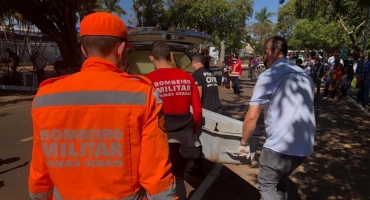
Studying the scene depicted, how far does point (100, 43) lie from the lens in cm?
161

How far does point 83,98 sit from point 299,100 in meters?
1.93

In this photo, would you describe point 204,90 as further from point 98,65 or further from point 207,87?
point 98,65

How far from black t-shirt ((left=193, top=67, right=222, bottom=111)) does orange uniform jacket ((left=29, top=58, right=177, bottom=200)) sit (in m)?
3.51

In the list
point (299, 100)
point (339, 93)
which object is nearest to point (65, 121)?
point (299, 100)

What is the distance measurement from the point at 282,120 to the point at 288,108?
0.37 ft

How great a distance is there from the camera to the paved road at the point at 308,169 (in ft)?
15.0

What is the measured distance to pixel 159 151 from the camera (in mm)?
1552

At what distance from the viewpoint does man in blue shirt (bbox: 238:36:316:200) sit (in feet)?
9.27

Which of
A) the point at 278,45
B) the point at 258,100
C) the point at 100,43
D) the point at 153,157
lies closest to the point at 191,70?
the point at 278,45

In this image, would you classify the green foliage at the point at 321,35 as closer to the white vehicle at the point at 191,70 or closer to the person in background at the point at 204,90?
the white vehicle at the point at 191,70

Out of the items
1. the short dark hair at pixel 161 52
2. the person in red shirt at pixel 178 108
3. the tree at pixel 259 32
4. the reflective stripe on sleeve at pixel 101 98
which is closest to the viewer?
the reflective stripe on sleeve at pixel 101 98

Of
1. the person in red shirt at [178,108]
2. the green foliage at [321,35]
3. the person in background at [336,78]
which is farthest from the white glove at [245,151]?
the green foliage at [321,35]

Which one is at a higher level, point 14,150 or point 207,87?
point 207,87

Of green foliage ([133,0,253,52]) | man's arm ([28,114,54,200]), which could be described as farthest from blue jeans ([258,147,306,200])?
green foliage ([133,0,253,52])
